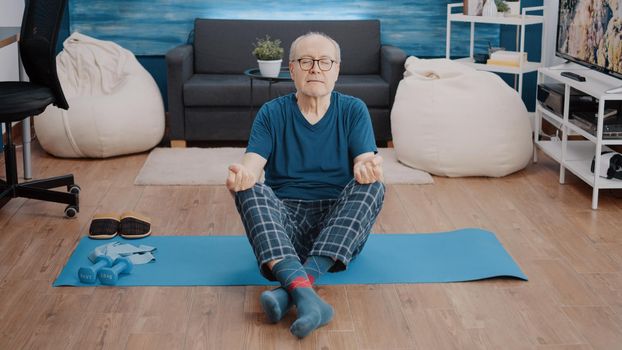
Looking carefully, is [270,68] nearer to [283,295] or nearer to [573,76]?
[573,76]

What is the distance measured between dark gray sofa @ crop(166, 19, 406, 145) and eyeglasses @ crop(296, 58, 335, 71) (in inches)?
94.1

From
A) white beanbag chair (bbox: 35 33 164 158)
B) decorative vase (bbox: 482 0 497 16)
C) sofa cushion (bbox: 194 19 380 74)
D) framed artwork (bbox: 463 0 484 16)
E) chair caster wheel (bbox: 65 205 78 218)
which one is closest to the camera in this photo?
chair caster wheel (bbox: 65 205 78 218)

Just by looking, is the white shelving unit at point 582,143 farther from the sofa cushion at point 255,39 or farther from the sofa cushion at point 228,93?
the sofa cushion at point 228,93

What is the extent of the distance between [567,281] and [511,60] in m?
2.62

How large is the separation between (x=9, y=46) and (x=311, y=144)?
325cm

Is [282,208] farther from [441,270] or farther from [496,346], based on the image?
[496,346]

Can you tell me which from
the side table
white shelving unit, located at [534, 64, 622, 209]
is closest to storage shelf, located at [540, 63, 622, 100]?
white shelving unit, located at [534, 64, 622, 209]

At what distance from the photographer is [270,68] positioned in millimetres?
4984

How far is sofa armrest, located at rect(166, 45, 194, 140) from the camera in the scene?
5469 mm

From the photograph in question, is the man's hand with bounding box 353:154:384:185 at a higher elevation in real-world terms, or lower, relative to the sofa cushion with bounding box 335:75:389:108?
higher

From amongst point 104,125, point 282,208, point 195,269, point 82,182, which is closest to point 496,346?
point 282,208

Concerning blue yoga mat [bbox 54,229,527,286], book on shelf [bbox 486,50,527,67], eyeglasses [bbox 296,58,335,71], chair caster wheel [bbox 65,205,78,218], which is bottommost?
blue yoga mat [bbox 54,229,527,286]

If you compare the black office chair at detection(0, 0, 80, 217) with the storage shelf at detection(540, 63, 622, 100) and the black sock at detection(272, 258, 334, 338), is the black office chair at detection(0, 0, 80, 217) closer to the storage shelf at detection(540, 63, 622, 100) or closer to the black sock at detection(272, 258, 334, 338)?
the black sock at detection(272, 258, 334, 338)

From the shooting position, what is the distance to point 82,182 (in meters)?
4.71
